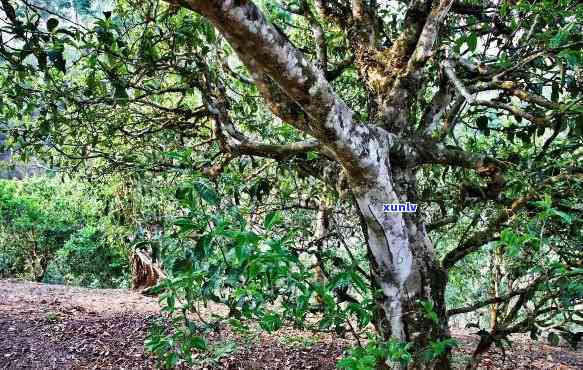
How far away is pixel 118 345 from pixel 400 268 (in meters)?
3.49

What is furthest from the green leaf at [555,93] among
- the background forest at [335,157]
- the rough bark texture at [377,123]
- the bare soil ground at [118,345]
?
the bare soil ground at [118,345]

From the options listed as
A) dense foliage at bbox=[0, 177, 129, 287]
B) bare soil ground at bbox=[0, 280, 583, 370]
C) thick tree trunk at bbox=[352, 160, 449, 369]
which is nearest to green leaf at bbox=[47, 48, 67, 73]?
thick tree trunk at bbox=[352, 160, 449, 369]

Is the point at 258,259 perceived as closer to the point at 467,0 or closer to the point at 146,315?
the point at 467,0

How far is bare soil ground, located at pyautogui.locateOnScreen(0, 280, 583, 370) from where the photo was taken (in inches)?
171

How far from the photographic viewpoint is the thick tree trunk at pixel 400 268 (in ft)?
7.78

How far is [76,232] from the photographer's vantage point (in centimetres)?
1295

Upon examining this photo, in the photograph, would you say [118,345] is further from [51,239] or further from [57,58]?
[51,239]

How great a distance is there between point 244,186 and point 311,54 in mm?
1429

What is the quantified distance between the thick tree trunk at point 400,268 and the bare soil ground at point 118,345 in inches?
75.5

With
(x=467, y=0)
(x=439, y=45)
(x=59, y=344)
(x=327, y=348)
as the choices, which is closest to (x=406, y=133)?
(x=439, y=45)

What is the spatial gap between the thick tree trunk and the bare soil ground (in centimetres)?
192

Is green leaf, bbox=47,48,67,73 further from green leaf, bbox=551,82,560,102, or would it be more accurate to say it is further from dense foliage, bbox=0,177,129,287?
dense foliage, bbox=0,177,129,287

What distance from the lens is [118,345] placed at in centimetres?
476

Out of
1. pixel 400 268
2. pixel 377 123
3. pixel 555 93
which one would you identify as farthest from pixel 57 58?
pixel 555 93
